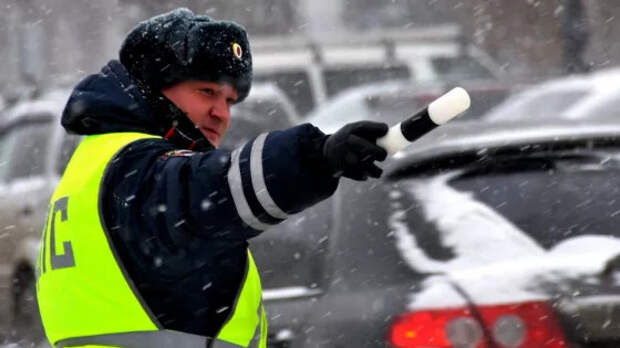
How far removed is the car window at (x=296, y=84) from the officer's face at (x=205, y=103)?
13.9 meters

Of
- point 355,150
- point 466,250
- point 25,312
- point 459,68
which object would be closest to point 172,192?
point 355,150

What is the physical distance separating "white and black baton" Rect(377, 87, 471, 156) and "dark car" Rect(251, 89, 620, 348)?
4.53 ft

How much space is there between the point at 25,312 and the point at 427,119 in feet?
21.7

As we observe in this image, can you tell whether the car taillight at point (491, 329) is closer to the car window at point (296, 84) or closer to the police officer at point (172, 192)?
the police officer at point (172, 192)

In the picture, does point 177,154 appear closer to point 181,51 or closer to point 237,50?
point 181,51

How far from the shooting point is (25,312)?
811 cm

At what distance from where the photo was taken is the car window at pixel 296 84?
650 inches

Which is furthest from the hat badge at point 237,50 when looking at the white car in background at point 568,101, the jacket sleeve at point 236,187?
the white car in background at point 568,101

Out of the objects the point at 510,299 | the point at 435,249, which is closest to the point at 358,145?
the point at 510,299

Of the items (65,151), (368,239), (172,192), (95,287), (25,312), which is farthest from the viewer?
(65,151)

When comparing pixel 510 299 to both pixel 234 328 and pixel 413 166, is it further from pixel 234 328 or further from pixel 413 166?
pixel 234 328

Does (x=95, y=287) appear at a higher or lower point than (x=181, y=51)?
lower

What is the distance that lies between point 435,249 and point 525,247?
27 centimetres

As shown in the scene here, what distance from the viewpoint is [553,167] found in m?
3.92
